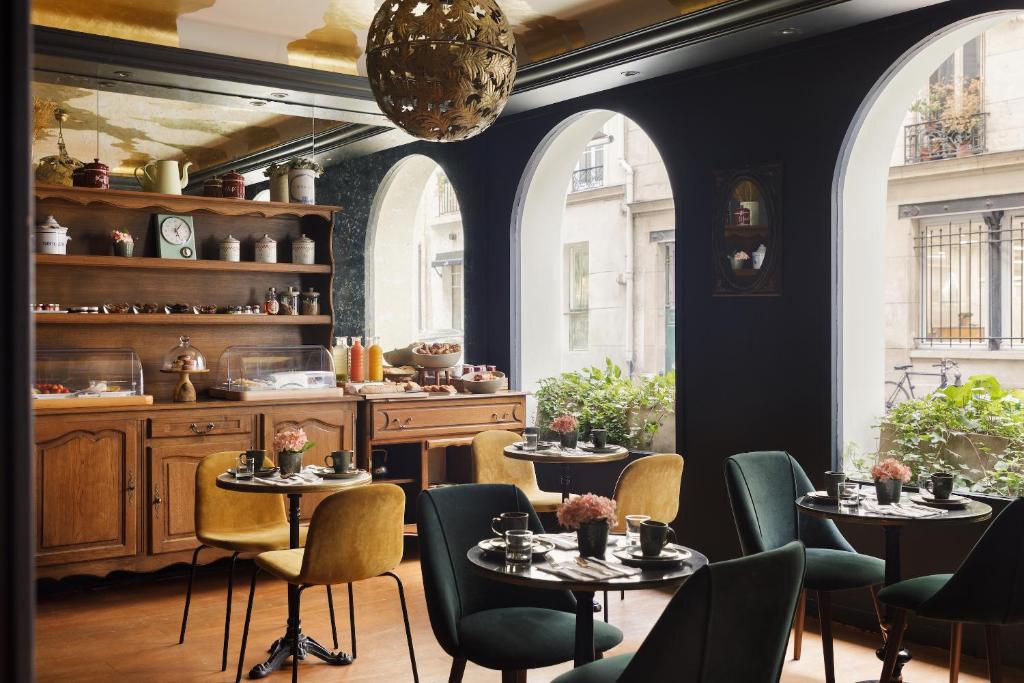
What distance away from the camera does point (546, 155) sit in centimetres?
659

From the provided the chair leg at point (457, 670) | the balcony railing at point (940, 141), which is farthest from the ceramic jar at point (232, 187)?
the balcony railing at point (940, 141)

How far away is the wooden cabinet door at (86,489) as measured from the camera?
5.07m

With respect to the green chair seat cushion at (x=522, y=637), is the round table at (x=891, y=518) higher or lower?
higher

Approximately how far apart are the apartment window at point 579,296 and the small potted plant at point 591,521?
12470 mm

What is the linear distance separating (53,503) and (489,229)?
3.34m

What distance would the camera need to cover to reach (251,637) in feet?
14.9

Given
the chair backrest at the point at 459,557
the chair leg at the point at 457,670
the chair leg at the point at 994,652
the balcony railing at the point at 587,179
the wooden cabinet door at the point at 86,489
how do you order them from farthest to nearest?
the balcony railing at the point at 587,179 < the wooden cabinet door at the point at 86,489 < the chair leg at the point at 994,652 < the chair backrest at the point at 459,557 < the chair leg at the point at 457,670

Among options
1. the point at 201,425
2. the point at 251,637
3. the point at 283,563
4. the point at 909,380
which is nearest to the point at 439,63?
the point at 283,563

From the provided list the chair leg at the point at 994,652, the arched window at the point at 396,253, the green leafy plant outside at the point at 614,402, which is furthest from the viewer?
the arched window at the point at 396,253

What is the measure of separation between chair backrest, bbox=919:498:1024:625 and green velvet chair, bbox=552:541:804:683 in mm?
1254

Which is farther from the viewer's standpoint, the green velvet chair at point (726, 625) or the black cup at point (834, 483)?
the black cup at point (834, 483)

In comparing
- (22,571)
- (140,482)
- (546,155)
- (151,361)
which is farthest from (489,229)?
(22,571)

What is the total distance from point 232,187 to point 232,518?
2.31 m

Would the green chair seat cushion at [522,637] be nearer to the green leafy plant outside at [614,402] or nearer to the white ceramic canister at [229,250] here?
the green leafy plant outside at [614,402]
